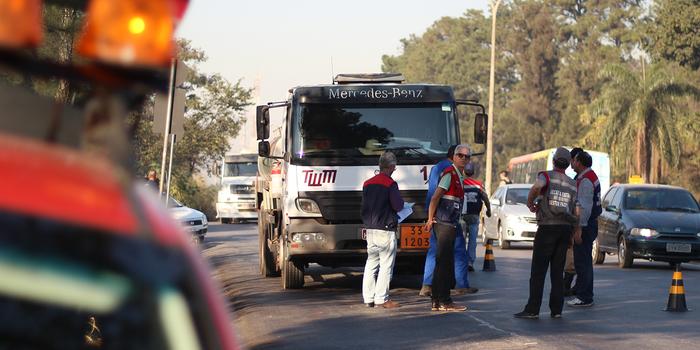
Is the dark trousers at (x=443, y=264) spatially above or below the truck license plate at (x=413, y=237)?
below

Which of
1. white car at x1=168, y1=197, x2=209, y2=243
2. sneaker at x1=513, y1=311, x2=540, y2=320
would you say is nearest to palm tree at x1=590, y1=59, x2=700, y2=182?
white car at x1=168, y1=197, x2=209, y2=243

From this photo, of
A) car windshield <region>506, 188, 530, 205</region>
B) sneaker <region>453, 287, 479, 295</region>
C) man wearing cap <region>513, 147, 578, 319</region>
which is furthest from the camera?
car windshield <region>506, 188, 530, 205</region>

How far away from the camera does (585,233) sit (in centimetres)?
1605

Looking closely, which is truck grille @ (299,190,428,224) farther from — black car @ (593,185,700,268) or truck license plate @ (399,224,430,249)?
black car @ (593,185,700,268)

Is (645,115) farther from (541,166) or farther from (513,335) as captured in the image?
(513,335)

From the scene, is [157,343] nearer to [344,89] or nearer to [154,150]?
[344,89]

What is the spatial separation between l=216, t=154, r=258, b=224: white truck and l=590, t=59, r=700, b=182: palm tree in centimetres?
1877

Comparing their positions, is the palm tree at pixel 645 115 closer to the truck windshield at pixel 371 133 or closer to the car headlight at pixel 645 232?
the car headlight at pixel 645 232

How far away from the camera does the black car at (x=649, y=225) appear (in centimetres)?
2398

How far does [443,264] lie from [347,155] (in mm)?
2989

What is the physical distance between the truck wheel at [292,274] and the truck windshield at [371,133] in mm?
1447

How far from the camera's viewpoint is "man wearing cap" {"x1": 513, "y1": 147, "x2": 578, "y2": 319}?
14.1m

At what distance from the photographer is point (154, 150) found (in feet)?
176

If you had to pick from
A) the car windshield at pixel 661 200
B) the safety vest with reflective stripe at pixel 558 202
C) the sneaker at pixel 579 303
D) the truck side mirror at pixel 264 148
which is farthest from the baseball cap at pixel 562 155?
the car windshield at pixel 661 200
